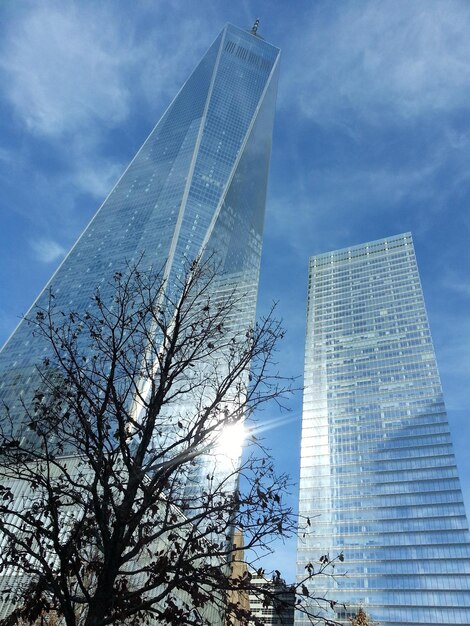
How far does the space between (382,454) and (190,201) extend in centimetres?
7861

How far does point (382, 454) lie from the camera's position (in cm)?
12138

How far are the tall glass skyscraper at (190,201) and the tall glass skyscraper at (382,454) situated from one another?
122ft

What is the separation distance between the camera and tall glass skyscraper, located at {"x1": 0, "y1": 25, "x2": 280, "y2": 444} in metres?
102

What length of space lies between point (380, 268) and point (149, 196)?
79.1 metres

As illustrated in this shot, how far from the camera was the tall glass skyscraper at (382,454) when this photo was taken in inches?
3981

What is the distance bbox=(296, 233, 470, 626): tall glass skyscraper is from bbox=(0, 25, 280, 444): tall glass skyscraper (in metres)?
A: 37.2

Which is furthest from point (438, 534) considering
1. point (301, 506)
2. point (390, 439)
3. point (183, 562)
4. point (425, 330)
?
point (183, 562)

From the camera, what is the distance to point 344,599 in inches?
4060

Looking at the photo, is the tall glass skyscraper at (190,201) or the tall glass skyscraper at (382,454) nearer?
the tall glass skyscraper at (382,454)

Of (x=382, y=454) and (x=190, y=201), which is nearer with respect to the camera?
(x=190, y=201)

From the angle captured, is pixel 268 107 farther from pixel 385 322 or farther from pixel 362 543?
pixel 362 543

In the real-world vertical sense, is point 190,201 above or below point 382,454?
above

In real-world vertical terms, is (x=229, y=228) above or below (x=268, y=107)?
below

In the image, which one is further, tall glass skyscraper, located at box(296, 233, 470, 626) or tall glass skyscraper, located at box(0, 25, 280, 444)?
tall glass skyscraper, located at box(0, 25, 280, 444)
